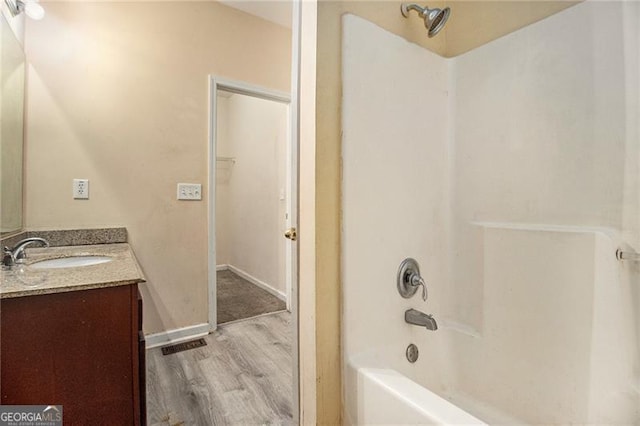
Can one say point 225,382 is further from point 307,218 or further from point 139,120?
point 139,120

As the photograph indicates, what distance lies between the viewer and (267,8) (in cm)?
228

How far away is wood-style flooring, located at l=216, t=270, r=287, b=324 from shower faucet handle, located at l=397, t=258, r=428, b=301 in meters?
1.90

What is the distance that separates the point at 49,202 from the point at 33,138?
0.37 meters

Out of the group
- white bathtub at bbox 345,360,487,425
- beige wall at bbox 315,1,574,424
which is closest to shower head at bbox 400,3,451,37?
beige wall at bbox 315,1,574,424

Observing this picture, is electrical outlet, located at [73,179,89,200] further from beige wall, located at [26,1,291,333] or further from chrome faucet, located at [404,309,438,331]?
chrome faucet, located at [404,309,438,331]

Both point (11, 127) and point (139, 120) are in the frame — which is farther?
point (139, 120)

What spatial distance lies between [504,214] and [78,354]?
1.59 m

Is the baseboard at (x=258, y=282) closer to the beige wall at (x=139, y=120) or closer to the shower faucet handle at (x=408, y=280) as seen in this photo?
the beige wall at (x=139, y=120)

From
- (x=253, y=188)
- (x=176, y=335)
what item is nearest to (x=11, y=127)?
(x=176, y=335)

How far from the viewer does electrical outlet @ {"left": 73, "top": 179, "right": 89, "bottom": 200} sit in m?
A: 1.78

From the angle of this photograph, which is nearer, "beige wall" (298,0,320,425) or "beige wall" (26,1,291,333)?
"beige wall" (298,0,320,425)

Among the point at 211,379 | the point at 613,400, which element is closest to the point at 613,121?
the point at 613,400

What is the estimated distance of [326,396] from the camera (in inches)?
33.6

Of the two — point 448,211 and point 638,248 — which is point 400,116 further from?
point 638,248
